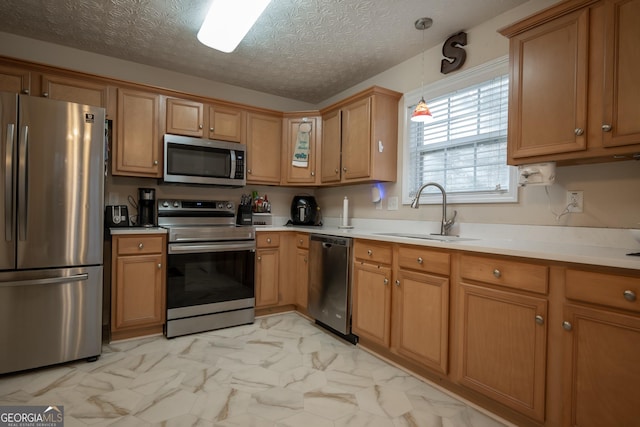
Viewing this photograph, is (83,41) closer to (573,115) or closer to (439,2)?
(439,2)

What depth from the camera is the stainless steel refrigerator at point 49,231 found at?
2.04 m

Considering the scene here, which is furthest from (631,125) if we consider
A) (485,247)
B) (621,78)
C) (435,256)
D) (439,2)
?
(439,2)

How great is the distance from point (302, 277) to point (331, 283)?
0.57 meters

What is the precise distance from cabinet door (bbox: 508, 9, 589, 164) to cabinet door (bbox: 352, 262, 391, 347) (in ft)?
3.76

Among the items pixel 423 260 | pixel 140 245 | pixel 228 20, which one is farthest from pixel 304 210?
pixel 228 20

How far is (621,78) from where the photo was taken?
58.2 inches

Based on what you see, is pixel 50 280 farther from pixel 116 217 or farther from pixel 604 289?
pixel 604 289

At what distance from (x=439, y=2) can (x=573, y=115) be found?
1151mm

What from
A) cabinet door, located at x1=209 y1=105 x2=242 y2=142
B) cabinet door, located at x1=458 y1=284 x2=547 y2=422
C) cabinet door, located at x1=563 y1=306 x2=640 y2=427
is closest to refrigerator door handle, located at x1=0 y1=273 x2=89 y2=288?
cabinet door, located at x1=209 y1=105 x2=242 y2=142

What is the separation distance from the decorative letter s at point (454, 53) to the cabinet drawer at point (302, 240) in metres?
1.88

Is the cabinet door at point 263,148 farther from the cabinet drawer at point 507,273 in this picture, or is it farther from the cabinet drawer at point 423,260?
the cabinet drawer at point 507,273

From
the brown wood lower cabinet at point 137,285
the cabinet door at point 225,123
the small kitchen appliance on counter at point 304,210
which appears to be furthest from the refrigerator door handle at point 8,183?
the small kitchen appliance on counter at point 304,210

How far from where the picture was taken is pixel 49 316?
2.16 meters

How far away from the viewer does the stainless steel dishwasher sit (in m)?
2.64
